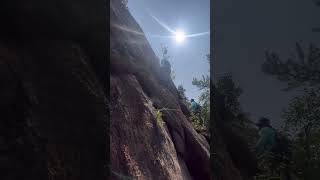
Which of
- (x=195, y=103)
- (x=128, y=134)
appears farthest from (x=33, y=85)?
(x=195, y=103)

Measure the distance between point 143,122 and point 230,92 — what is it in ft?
11.7

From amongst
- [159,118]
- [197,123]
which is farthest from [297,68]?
[197,123]

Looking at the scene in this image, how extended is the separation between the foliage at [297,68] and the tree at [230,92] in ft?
2.09

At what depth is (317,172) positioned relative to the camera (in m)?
5.68

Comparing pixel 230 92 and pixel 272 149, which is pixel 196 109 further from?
pixel 272 149

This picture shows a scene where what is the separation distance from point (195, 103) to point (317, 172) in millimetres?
9829

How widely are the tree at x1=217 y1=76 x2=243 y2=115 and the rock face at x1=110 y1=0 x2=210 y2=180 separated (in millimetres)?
2844

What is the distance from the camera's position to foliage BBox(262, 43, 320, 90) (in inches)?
238

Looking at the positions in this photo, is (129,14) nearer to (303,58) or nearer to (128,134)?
(128,134)

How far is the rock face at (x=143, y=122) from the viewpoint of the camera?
884 cm

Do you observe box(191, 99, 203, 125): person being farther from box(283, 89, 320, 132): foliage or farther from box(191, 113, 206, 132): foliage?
box(283, 89, 320, 132): foliage

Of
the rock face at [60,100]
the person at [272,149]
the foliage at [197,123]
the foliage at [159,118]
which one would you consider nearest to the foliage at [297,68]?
the person at [272,149]

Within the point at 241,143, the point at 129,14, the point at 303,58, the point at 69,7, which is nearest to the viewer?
the point at 303,58

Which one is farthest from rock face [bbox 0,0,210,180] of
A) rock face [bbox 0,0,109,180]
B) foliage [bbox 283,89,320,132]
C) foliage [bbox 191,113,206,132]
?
foliage [bbox 191,113,206,132]
